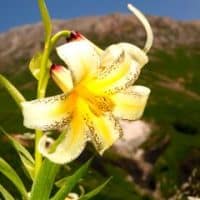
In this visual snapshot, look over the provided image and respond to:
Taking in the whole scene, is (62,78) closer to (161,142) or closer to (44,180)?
(44,180)

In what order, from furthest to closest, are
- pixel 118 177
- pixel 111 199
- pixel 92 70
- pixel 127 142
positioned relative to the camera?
1. pixel 127 142
2. pixel 118 177
3. pixel 111 199
4. pixel 92 70

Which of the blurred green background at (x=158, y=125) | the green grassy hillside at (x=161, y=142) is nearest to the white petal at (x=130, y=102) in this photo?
the blurred green background at (x=158, y=125)

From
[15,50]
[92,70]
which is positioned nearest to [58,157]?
[92,70]

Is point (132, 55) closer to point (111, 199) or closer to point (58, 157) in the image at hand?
point (58, 157)

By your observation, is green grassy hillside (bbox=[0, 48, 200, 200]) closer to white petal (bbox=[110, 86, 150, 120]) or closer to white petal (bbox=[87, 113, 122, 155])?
white petal (bbox=[110, 86, 150, 120])

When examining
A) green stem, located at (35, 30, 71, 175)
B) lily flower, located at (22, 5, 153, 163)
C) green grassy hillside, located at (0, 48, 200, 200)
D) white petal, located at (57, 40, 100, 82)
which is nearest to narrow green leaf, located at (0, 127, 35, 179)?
green stem, located at (35, 30, 71, 175)
